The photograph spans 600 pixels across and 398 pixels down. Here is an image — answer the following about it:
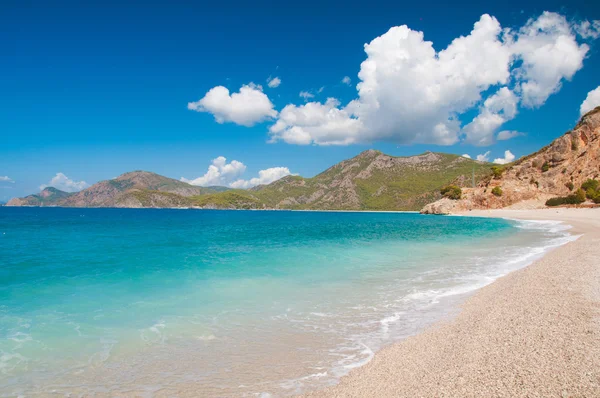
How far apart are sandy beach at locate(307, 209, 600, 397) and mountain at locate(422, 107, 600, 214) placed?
350 feet

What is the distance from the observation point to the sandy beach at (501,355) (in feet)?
18.7

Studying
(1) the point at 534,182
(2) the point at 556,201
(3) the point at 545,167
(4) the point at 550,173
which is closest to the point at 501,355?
(2) the point at 556,201

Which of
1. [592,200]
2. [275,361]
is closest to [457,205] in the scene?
[592,200]

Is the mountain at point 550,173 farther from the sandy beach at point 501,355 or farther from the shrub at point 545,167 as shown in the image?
the sandy beach at point 501,355

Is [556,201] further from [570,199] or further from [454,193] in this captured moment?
[454,193]

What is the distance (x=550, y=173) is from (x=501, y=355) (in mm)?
122655

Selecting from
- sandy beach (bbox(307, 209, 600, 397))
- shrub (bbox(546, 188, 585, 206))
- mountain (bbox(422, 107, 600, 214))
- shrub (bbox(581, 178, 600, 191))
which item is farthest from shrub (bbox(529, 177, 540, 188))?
sandy beach (bbox(307, 209, 600, 397))

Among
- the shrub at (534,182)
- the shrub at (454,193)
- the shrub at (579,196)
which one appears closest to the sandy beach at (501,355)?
the shrub at (579,196)

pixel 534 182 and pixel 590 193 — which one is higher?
pixel 534 182

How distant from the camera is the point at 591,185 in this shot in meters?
85.2

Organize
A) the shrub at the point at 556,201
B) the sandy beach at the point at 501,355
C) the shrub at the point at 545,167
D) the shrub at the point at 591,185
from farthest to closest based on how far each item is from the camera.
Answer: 1. the shrub at the point at 545,167
2. the shrub at the point at 556,201
3. the shrub at the point at 591,185
4. the sandy beach at the point at 501,355

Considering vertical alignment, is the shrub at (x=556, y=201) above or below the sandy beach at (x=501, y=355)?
above

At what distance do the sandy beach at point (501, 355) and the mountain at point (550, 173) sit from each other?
106634 mm

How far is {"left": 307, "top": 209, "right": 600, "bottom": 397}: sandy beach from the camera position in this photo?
5715 millimetres
